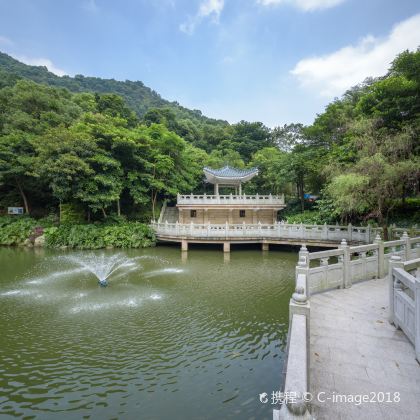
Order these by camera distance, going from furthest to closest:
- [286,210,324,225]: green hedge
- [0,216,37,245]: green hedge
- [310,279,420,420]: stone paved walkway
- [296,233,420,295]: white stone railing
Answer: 1. [0,216,37,245]: green hedge
2. [286,210,324,225]: green hedge
3. [296,233,420,295]: white stone railing
4. [310,279,420,420]: stone paved walkway

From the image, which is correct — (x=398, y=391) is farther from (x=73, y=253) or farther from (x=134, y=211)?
(x=134, y=211)

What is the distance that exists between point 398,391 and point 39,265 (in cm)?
1425

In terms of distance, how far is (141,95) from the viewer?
79.6m

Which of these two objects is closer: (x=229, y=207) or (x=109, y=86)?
(x=229, y=207)

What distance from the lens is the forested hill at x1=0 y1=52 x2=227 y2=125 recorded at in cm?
6049

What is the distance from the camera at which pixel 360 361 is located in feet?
11.5

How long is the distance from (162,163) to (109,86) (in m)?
72.7

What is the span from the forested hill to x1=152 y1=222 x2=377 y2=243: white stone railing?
47077 millimetres

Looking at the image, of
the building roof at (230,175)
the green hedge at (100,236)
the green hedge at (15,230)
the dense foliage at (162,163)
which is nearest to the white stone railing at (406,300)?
the dense foliage at (162,163)

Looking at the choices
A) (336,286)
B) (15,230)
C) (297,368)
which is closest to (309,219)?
(336,286)

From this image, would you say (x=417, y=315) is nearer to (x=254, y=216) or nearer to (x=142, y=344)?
(x=142, y=344)

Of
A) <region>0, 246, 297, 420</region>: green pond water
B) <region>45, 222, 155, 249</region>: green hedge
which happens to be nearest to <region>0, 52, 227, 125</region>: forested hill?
<region>45, 222, 155, 249</region>: green hedge

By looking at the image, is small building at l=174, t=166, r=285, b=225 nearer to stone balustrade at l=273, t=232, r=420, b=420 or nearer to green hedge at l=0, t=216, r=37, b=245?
green hedge at l=0, t=216, r=37, b=245

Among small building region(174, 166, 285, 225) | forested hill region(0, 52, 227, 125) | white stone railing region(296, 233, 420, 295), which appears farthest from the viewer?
forested hill region(0, 52, 227, 125)
